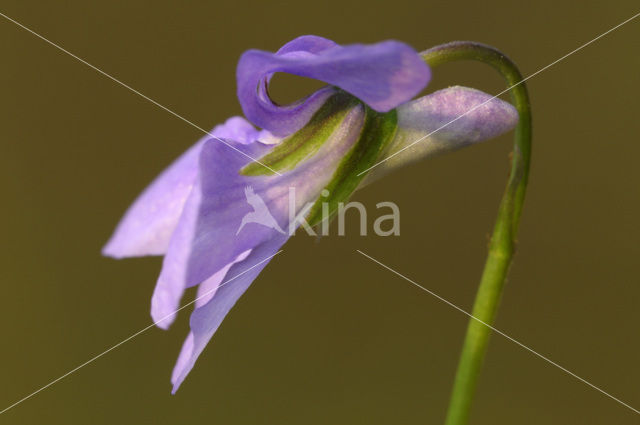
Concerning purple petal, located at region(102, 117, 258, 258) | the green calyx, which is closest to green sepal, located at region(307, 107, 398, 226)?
the green calyx

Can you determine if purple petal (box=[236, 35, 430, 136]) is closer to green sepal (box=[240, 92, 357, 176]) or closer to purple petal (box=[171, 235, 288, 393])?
green sepal (box=[240, 92, 357, 176])

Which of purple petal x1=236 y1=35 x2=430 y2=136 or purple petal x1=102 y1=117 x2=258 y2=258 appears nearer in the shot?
purple petal x1=236 y1=35 x2=430 y2=136

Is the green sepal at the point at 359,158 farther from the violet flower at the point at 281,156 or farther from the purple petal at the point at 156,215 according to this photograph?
the purple petal at the point at 156,215

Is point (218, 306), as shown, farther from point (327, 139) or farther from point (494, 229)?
point (494, 229)

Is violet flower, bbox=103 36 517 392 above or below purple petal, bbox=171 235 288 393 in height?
above

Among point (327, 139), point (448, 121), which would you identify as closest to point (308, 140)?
point (327, 139)

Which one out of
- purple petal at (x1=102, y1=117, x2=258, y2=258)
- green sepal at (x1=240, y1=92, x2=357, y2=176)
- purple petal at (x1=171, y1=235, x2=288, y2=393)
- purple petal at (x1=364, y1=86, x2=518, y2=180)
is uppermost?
purple petal at (x1=364, y1=86, x2=518, y2=180)
